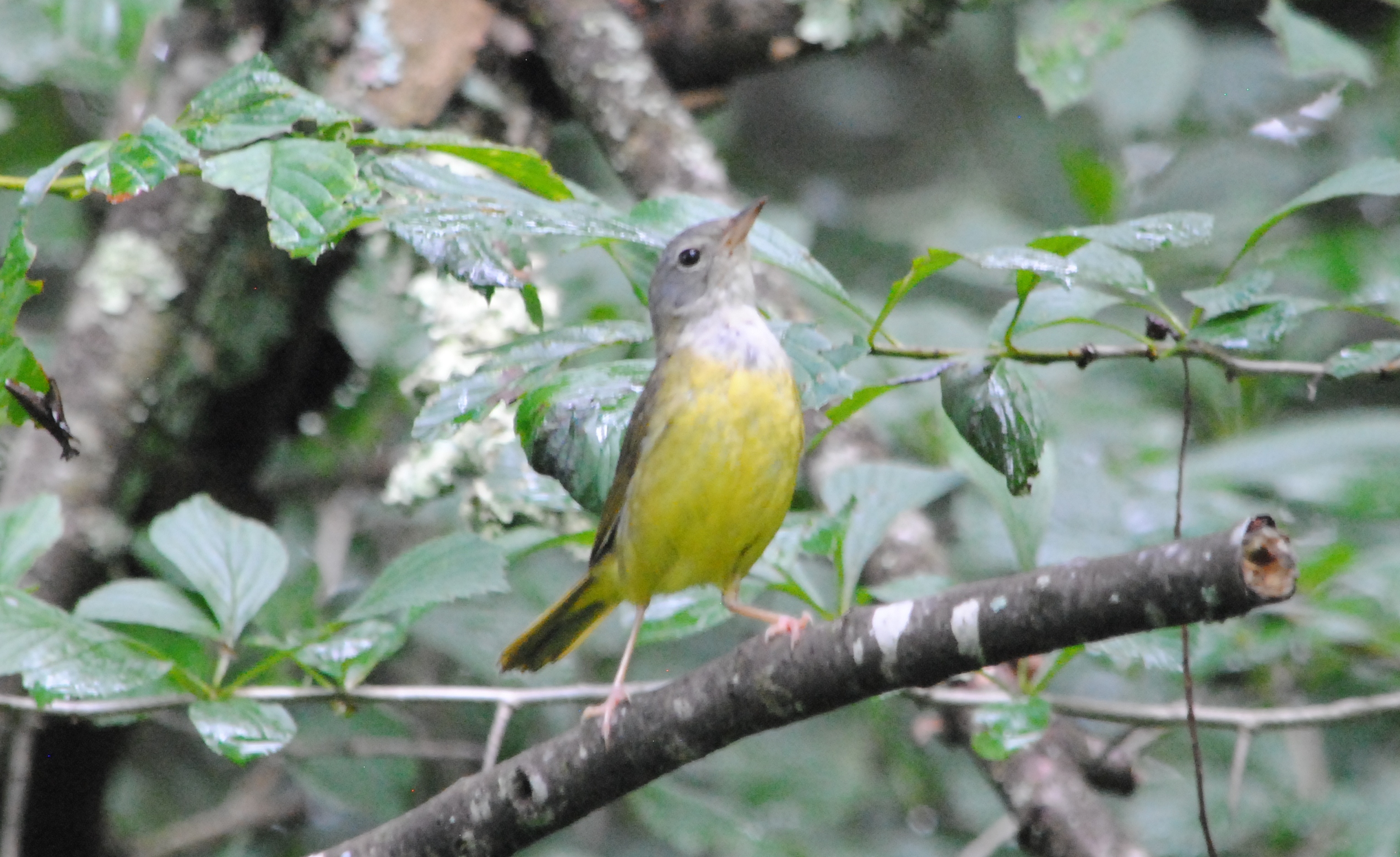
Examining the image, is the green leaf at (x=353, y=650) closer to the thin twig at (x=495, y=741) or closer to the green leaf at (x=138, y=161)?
the thin twig at (x=495, y=741)

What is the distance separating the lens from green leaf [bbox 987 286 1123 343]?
221 cm

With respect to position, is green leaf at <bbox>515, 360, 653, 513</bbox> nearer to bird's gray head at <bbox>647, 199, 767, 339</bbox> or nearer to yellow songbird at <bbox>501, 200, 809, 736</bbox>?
yellow songbird at <bbox>501, 200, 809, 736</bbox>

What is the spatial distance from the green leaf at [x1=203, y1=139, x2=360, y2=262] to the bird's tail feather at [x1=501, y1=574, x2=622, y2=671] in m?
1.40

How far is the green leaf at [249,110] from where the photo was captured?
6.59 feet

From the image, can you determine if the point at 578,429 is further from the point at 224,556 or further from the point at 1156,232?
the point at 224,556

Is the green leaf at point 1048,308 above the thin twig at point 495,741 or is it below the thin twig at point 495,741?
above

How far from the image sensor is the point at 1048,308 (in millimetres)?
2244

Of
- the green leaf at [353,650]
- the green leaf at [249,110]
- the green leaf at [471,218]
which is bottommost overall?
the green leaf at [353,650]

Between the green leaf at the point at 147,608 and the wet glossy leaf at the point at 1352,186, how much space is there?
7.02ft

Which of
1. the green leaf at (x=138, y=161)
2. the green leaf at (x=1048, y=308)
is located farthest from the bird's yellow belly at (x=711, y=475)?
the green leaf at (x=138, y=161)

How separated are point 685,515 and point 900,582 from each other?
1.67 feet

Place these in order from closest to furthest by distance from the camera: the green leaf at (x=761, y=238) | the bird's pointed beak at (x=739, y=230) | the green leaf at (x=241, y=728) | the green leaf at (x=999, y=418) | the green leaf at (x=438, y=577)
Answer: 1. the green leaf at (x=999, y=418)
2. the green leaf at (x=761, y=238)
3. the green leaf at (x=241, y=728)
4. the green leaf at (x=438, y=577)
5. the bird's pointed beak at (x=739, y=230)

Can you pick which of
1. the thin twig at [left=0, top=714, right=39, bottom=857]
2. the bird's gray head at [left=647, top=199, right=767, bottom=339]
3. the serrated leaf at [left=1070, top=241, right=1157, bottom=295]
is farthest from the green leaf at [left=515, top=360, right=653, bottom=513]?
the thin twig at [left=0, top=714, right=39, bottom=857]

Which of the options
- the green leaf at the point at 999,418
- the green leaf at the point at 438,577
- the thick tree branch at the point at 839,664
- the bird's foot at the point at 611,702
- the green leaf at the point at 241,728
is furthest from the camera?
the green leaf at the point at 438,577
